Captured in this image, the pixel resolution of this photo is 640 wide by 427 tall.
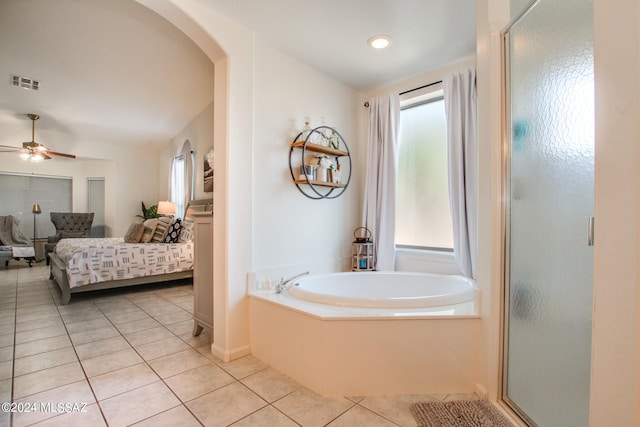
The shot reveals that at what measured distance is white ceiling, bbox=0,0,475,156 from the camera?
204 centimetres

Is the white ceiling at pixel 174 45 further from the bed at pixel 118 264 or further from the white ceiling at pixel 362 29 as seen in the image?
the bed at pixel 118 264

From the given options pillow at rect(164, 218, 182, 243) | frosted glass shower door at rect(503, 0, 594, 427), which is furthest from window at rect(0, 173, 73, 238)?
frosted glass shower door at rect(503, 0, 594, 427)

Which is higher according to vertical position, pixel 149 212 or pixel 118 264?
pixel 149 212

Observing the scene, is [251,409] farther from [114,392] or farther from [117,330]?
[117,330]

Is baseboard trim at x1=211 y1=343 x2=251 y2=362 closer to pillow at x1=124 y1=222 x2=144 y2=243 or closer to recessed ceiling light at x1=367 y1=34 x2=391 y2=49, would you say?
recessed ceiling light at x1=367 y1=34 x2=391 y2=49

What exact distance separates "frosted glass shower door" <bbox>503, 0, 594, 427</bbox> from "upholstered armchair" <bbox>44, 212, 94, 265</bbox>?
7.55 meters

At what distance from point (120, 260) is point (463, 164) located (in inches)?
154

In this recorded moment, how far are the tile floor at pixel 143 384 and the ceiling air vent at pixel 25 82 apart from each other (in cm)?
250

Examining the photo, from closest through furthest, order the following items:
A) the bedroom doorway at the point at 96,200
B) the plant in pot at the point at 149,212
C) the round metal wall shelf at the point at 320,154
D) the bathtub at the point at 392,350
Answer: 1. the bathtub at the point at 392,350
2. the round metal wall shelf at the point at 320,154
3. the plant in pot at the point at 149,212
4. the bedroom doorway at the point at 96,200

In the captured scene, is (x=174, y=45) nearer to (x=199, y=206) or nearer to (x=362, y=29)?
(x=362, y=29)

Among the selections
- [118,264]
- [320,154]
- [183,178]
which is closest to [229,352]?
[320,154]

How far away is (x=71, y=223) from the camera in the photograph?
20.7 ft

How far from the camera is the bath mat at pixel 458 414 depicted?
1.41 meters

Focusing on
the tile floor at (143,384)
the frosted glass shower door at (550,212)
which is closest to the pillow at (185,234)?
the tile floor at (143,384)
